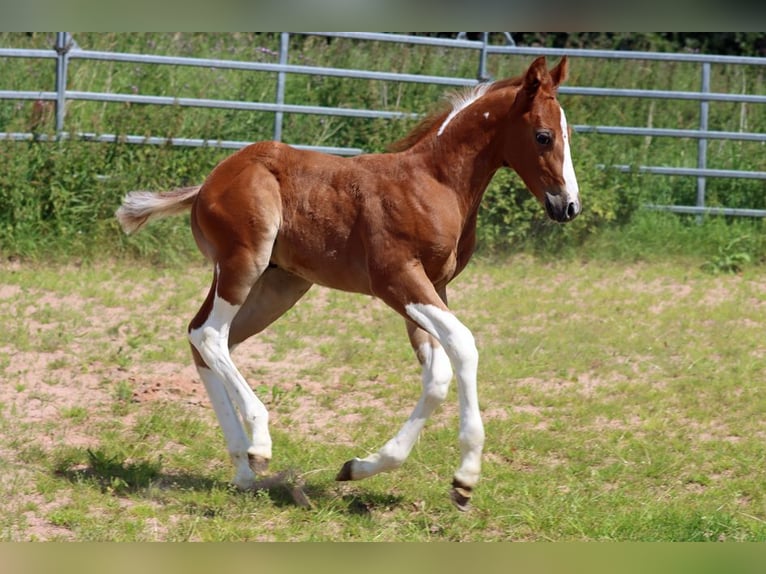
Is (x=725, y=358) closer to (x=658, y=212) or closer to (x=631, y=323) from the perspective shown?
(x=631, y=323)

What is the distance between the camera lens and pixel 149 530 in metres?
4.62

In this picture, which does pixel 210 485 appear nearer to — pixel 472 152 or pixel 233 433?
pixel 233 433

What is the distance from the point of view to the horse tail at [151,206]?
5605mm

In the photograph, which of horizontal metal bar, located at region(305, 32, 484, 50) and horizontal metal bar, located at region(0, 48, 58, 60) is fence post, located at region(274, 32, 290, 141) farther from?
horizontal metal bar, located at region(0, 48, 58, 60)

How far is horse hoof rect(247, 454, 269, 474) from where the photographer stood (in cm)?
491

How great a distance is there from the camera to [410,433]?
4820 millimetres

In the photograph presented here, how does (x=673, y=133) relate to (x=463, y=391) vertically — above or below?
above

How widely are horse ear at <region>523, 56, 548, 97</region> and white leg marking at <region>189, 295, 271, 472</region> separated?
169 centimetres

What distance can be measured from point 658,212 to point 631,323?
295 cm

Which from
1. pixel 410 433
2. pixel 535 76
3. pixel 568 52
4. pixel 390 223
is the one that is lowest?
pixel 410 433

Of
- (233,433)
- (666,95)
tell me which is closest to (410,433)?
(233,433)

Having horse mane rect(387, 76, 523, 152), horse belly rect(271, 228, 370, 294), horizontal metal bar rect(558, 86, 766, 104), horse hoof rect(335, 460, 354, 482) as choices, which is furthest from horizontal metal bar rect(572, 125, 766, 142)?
horse hoof rect(335, 460, 354, 482)

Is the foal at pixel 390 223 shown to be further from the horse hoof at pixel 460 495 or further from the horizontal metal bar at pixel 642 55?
the horizontal metal bar at pixel 642 55

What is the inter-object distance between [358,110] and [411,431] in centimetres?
646
